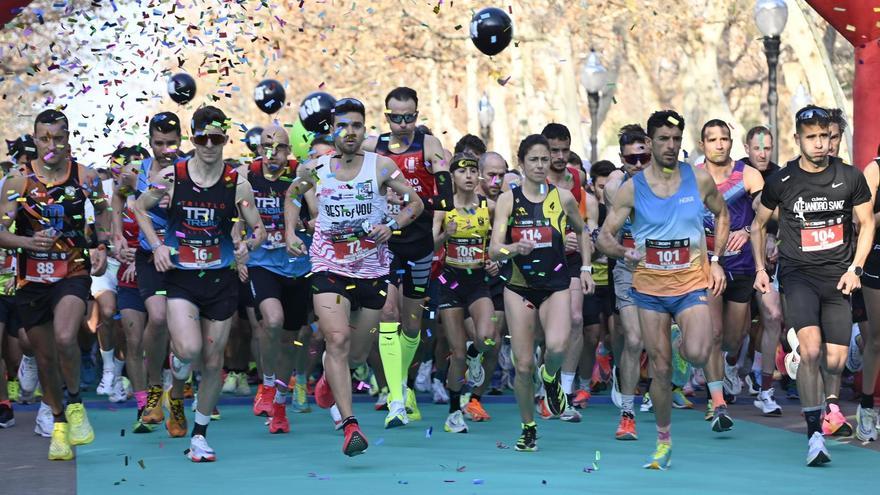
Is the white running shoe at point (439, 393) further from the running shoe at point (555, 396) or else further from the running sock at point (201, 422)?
the running sock at point (201, 422)

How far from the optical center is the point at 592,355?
15.4 meters

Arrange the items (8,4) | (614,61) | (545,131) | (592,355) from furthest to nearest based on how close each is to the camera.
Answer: (614,61)
(592,355)
(545,131)
(8,4)

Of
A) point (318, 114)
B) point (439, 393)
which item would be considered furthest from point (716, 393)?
point (318, 114)

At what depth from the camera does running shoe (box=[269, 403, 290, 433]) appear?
12953mm

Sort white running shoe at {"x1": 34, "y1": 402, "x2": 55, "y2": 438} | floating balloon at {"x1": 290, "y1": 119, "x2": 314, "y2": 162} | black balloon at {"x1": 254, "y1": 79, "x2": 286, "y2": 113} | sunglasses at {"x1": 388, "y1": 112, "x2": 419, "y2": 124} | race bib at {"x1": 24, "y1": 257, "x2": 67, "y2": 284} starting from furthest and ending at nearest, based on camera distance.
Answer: black balloon at {"x1": 254, "y1": 79, "x2": 286, "y2": 113}, floating balloon at {"x1": 290, "y1": 119, "x2": 314, "y2": 162}, sunglasses at {"x1": 388, "y1": 112, "x2": 419, "y2": 124}, white running shoe at {"x1": 34, "y1": 402, "x2": 55, "y2": 438}, race bib at {"x1": 24, "y1": 257, "x2": 67, "y2": 284}

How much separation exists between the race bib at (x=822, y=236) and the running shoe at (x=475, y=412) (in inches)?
137

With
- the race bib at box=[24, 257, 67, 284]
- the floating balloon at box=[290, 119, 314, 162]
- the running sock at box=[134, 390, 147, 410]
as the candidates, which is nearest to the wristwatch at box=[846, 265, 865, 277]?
the race bib at box=[24, 257, 67, 284]

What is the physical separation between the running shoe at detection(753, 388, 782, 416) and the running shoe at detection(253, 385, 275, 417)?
409cm

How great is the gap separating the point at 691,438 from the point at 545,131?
2.99 meters

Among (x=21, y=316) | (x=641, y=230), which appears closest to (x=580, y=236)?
(x=641, y=230)

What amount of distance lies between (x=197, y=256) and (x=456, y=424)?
105 inches

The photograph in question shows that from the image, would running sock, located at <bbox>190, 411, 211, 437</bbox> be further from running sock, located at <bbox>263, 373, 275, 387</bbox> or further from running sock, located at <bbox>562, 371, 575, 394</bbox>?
running sock, located at <bbox>562, 371, 575, 394</bbox>

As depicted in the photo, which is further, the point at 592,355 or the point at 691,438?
the point at 592,355

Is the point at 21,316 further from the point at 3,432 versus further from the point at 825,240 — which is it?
the point at 825,240
